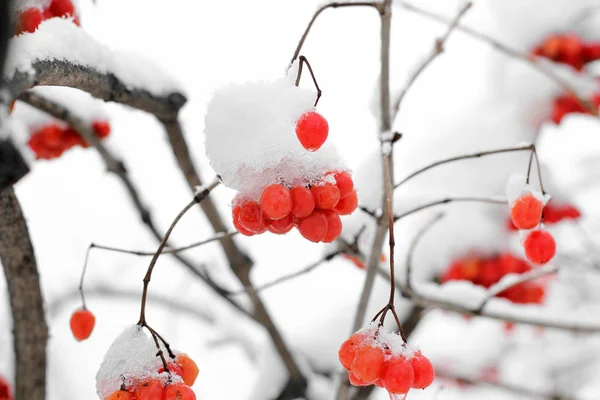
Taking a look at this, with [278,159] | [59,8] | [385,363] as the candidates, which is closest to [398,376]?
[385,363]

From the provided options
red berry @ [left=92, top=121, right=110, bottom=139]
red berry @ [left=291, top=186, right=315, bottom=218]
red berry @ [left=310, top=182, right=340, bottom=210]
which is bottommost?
Answer: red berry @ [left=291, top=186, right=315, bottom=218]

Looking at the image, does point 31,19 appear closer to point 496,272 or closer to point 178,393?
point 178,393

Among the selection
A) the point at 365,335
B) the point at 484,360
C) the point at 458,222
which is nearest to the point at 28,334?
the point at 365,335

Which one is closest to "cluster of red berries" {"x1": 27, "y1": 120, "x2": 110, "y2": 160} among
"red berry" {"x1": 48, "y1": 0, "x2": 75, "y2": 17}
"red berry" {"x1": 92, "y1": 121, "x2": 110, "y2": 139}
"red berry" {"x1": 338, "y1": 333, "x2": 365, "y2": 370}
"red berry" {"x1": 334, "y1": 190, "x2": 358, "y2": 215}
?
"red berry" {"x1": 92, "y1": 121, "x2": 110, "y2": 139}

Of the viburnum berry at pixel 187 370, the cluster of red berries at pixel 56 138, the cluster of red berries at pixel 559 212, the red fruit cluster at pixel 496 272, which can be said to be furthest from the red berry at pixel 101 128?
the cluster of red berries at pixel 559 212

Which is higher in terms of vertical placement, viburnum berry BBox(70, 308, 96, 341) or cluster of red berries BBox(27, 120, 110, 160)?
cluster of red berries BBox(27, 120, 110, 160)

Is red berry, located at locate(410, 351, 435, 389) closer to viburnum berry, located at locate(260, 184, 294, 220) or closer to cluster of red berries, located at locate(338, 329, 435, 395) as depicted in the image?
cluster of red berries, located at locate(338, 329, 435, 395)

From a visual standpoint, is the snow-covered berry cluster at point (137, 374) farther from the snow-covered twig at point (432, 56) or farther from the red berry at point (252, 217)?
the snow-covered twig at point (432, 56)
